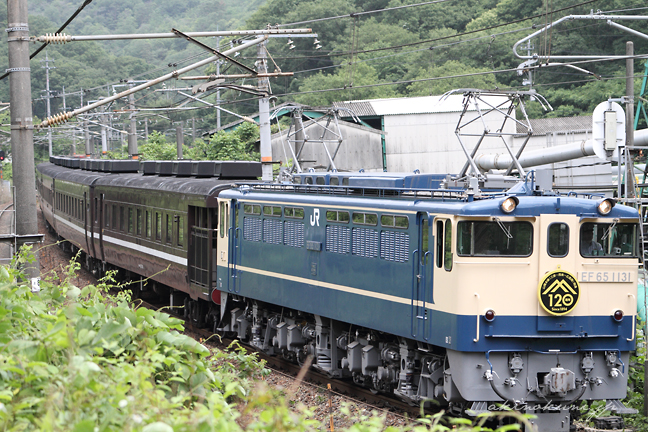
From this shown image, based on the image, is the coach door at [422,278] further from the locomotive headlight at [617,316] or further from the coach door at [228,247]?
→ the coach door at [228,247]

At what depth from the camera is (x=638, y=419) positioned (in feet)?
35.1

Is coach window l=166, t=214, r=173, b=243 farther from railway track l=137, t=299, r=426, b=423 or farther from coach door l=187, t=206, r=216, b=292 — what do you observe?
railway track l=137, t=299, r=426, b=423

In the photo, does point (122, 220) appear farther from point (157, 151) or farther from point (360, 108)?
point (157, 151)

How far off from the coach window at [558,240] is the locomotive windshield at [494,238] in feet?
0.80

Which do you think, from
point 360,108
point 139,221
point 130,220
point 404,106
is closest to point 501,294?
point 139,221

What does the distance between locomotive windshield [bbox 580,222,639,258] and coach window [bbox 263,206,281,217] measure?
19.5ft

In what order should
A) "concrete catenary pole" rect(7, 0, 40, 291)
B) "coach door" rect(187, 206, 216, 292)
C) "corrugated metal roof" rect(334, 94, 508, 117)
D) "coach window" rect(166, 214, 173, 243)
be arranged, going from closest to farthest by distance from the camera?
1. "concrete catenary pole" rect(7, 0, 40, 291)
2. "coach door" rect(187, 206, 216, 292)
3. "coach window" rect(166, 214, 173, 243)
4. "corrugated metal roof" rect(334, 94, 508, 117)

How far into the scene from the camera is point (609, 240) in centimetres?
997

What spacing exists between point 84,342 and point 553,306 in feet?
20.3

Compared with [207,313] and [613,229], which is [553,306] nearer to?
[613,229]

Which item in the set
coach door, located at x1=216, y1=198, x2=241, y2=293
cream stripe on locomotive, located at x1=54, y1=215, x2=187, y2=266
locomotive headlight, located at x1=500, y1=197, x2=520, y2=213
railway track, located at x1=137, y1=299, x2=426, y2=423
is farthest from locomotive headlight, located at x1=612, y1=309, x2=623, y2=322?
cream stripe on locomotive, located at x1=54, y1=215, x2=187, y2=266

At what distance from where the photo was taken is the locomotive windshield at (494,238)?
377 inches

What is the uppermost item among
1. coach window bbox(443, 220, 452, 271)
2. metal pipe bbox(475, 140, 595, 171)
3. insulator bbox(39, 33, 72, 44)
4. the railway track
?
insulator bbox(39, 33, 72, 44)

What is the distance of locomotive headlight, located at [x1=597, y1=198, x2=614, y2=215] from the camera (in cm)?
984
